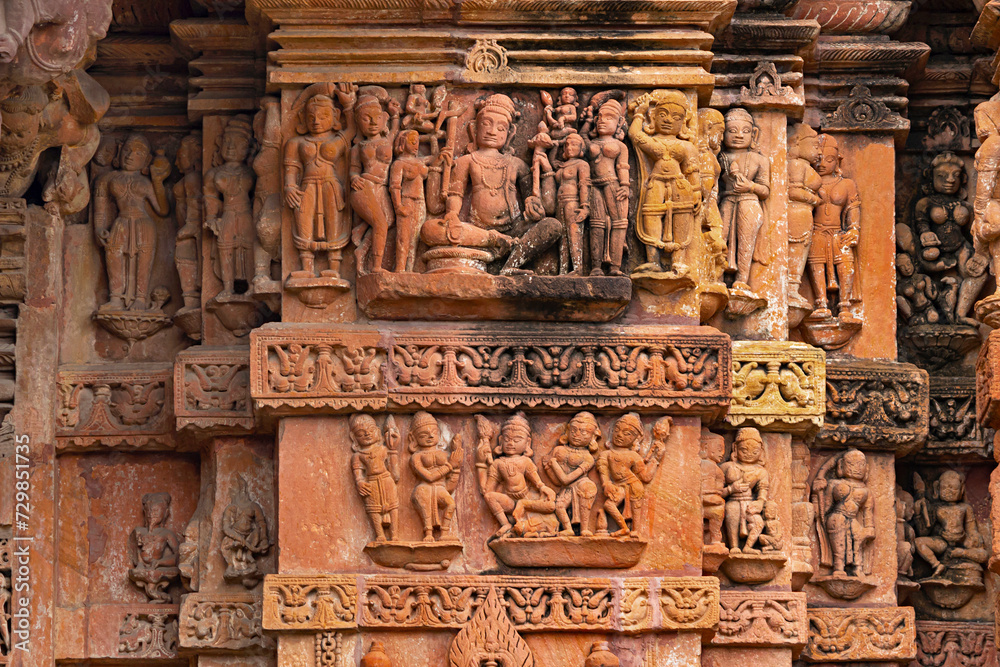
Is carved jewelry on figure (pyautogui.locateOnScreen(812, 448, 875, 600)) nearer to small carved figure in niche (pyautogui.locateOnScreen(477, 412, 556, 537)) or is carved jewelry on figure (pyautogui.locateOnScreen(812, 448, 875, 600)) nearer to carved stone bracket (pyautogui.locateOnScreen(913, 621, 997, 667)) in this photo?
carved stone bracket (pyautogui.locateOnScreen(913, 621, 997, 667))

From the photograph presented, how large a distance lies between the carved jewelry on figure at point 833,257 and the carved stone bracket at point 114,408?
3604mm

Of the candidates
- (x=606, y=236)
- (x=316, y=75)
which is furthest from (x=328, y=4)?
(x=606, y=236)

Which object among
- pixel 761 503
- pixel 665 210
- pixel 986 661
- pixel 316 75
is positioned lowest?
pixel 986 661

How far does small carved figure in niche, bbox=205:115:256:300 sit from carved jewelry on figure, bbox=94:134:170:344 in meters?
0.38

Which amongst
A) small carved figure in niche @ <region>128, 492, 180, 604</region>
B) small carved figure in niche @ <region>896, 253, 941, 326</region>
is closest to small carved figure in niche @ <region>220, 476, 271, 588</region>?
small carved figure in niche @ <region>128, 492, 180, 604</region>

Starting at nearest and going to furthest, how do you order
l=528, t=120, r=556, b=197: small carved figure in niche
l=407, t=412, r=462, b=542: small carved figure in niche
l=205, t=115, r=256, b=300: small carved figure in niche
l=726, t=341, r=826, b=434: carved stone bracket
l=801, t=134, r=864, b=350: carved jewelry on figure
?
l=407, t=412, r=462, b=542: small carved figure in niche, l=528, t=120, r=556, b=197: small carved figure in niche, l=726, t=341, r=826, b=434: carved stone bracket, l=205, t=115, r=256, b=300: small carved figure in niche, l=801, t=134, r=864, b=350: carved jewelry on figure

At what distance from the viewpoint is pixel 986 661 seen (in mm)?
12195

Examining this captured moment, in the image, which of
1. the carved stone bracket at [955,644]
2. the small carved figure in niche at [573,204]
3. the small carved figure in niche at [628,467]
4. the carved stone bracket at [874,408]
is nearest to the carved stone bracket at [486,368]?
the small carved figure in niche at [628,467]

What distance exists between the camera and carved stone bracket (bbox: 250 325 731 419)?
11148 mm

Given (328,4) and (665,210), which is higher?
(328,4)

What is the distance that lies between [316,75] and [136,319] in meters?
1.75

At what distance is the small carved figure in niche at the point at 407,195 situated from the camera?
37.0 ft

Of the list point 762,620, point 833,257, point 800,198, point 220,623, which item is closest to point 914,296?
point 833,257

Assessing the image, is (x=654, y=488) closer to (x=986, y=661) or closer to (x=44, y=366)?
(x=986, y=661)
